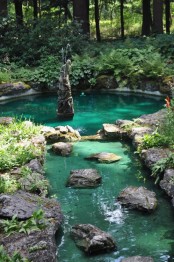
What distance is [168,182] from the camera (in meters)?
6.79

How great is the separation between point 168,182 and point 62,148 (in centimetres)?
289

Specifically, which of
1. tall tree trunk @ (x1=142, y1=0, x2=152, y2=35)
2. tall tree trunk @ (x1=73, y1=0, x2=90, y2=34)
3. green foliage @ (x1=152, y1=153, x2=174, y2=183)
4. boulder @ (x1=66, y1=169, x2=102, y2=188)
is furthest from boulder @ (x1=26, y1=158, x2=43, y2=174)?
tall tree trunk @ (x1=142, y1=0, x2=152, y2=35)

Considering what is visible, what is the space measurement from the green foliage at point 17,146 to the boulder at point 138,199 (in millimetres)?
1833

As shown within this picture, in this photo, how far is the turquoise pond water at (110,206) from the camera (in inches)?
211

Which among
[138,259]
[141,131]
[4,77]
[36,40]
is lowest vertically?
[138,259]

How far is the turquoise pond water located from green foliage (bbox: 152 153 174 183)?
0.28m

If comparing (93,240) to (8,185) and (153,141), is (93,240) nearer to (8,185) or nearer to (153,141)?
(8,185)

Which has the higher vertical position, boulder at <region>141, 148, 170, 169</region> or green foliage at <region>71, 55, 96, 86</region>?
green foliage at <region>71, 55, 96, 86</region>

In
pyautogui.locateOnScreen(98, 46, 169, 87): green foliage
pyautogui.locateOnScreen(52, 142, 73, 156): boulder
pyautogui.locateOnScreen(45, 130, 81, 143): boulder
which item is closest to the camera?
pyautogui.locateOnScreen(52, 142, 73, 156): boulder

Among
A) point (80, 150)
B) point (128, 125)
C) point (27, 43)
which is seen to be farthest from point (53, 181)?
point (27, 43)

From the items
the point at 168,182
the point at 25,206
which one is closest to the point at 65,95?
the point at 168,182

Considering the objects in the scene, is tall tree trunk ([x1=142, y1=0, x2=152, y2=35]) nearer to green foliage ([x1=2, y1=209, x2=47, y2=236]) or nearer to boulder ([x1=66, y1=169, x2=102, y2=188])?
boulder ([x1=66, y1=169, x2=102, y2=188])

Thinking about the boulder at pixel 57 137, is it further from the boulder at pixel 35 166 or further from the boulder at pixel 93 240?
the boulder at pixel 93 240

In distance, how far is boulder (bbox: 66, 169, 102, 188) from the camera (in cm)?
730
